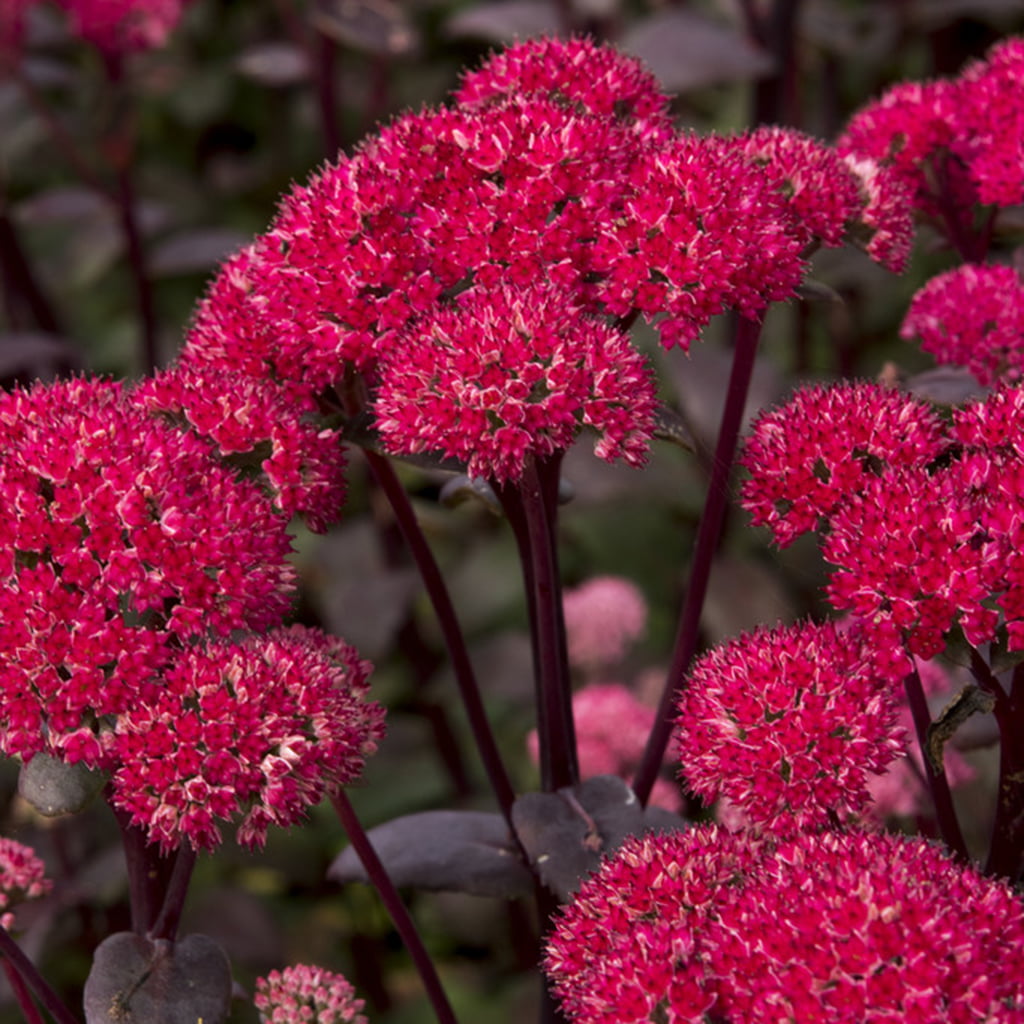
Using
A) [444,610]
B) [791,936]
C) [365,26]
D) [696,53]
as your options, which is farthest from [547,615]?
[365,26]

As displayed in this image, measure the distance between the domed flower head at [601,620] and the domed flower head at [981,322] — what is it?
68 centimetres

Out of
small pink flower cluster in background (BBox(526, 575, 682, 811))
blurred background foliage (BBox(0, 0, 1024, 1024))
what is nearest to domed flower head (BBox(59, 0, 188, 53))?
blurred background foliage (BBox(0, 0, 1024, 1024))

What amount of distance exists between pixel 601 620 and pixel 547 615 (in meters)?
0.78

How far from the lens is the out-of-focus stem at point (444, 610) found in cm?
89

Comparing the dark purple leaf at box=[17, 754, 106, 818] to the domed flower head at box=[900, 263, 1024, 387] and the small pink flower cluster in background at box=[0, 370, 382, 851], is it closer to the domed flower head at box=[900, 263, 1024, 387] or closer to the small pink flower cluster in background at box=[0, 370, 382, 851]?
the small pink flower cluster in background at box=[0, 370, 382, 851]

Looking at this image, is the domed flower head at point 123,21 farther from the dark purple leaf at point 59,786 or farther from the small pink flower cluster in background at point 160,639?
the dark purple leaf at point 59,786

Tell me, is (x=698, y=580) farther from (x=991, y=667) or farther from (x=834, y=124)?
(x=834, y=124)

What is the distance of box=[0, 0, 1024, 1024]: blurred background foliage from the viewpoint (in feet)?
5.44

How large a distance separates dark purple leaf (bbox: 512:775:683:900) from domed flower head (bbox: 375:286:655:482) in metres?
0.23

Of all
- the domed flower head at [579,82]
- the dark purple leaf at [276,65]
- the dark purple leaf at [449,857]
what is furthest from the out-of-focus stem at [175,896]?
the dark purple leaf at [276,65]

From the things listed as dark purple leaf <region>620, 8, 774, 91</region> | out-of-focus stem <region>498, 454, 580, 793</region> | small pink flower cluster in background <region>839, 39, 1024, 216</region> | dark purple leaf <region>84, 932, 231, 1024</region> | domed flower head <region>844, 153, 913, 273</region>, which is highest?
dark purple leaf <region>620, 8, 774, 91</region>

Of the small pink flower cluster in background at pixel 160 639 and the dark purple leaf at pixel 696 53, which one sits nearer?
the small pink flower cluster in background at pixel 160 639

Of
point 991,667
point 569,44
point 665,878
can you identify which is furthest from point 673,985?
point 569,44

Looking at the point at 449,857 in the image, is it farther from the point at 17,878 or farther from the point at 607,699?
the point at 607,699
